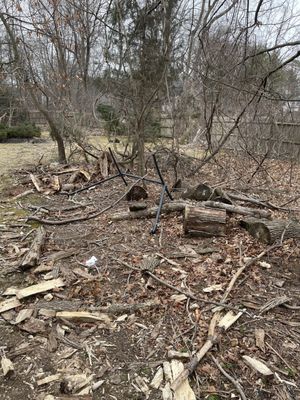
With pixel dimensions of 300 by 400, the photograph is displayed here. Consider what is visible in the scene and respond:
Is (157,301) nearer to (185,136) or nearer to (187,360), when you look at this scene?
(187,360)

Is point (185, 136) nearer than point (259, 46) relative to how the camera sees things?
No

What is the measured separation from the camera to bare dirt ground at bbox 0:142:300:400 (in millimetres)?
2242

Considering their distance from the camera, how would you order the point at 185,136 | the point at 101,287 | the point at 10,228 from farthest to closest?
the point at 185,136, the point at 10,228, the point at 101,287

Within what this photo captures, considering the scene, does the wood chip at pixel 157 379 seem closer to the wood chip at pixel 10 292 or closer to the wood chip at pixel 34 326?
the wood chip at pixel 34 326

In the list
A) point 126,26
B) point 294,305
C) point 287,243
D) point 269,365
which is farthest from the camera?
point 126,26

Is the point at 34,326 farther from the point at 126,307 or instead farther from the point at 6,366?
the point at 126,307

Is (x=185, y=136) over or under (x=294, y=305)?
over

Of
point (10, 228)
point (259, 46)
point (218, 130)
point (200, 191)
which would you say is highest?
point (259, 46)

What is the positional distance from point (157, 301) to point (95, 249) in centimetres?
130

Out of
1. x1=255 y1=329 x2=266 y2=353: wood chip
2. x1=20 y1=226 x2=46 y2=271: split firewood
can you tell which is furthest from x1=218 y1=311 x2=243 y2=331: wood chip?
x1=20 y1=226 x2=46 y2=271: split firewood

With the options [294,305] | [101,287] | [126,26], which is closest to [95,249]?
[101,287]

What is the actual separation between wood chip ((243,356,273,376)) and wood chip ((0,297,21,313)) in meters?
1.93

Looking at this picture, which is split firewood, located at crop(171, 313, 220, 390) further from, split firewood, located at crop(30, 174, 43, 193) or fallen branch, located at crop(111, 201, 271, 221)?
split firewood, located at crop(30, 174, 43, 193)

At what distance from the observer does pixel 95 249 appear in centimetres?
409
